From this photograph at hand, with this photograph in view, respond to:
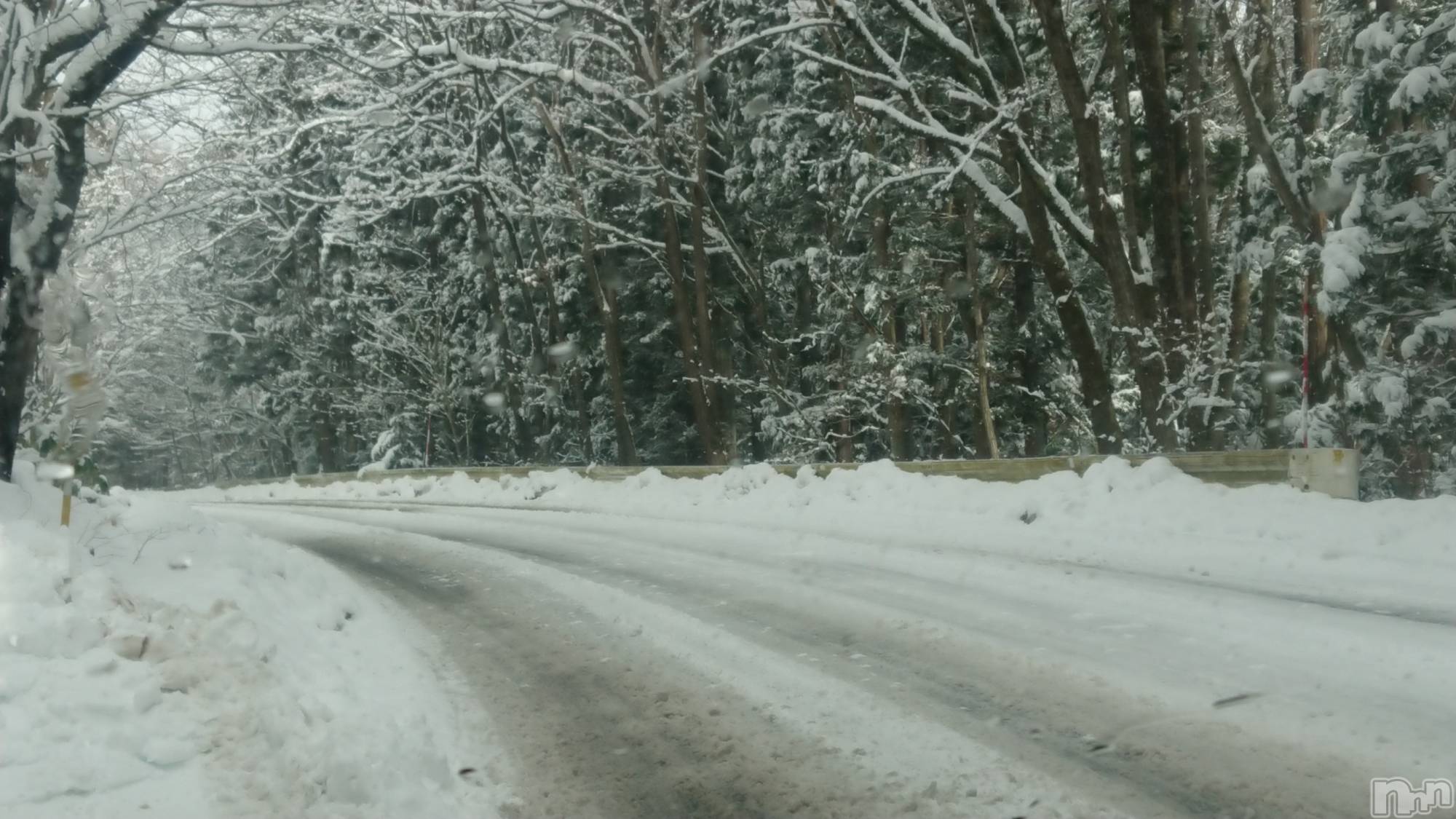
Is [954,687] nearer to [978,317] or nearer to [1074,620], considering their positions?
[1074,620]

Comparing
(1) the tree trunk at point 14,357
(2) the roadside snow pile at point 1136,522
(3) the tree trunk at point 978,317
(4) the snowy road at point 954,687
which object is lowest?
(4) the snowy road at point 954,687

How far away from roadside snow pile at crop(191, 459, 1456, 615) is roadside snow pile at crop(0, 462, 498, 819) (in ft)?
17.3

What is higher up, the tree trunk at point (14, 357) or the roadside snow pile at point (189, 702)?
the tree trunk at point (14, 357)

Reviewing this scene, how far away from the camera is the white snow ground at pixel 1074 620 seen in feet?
14.7

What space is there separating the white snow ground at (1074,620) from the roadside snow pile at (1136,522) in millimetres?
37

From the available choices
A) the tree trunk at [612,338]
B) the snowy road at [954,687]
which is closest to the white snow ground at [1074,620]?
the snowy road at [954,687]

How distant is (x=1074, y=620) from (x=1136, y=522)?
3.83 m

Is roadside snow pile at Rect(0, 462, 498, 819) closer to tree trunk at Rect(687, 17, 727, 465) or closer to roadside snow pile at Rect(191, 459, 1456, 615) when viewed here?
roadside snow pile at Rect(191, 459, 1456, 615)

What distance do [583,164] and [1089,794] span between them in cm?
2529

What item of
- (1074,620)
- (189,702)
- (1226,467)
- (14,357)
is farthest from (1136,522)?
(14,357)

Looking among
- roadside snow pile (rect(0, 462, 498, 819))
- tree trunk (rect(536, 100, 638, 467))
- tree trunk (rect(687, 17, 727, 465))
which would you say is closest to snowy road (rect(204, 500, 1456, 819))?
roadside snow pile (rect(0, 462, 498, 819))

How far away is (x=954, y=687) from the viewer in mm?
5699

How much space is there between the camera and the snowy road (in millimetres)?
4340

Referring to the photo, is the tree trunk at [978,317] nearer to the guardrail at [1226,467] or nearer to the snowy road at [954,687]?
the guardrail at [1226,467]
